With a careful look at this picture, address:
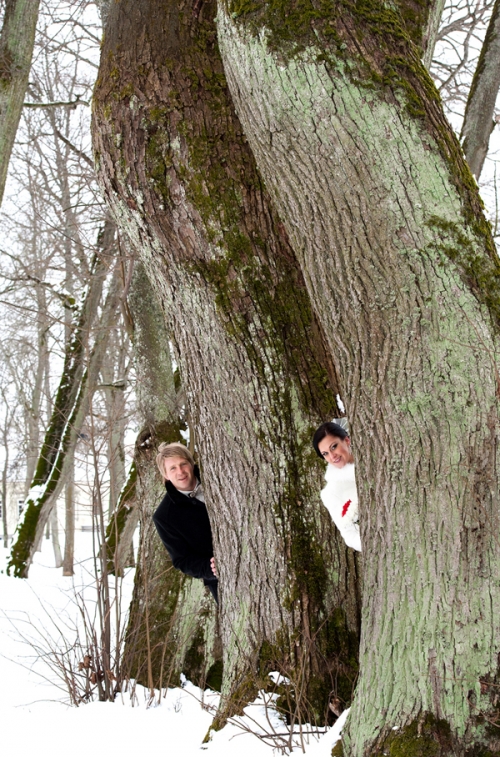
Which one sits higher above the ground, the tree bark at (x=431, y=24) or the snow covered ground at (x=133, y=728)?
the tree bark at (x=431, y=24)

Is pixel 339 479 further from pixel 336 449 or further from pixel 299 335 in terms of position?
pixel 299 335

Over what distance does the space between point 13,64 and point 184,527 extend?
496cm

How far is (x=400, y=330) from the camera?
8.04ft

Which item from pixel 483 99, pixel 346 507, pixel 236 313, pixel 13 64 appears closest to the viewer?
pixel 346 507

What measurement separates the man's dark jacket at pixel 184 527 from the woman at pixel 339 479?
1394 millimetres

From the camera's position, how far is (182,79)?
322 centimetres

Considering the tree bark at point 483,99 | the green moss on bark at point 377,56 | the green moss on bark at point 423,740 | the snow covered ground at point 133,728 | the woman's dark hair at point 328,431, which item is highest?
the tree bark at point 483,99

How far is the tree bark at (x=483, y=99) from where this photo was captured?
6.49 m

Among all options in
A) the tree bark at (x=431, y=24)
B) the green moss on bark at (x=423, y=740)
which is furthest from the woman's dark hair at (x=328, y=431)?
the tree bark at (x=431, y=24)

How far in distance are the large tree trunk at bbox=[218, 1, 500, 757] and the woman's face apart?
0.49 meters

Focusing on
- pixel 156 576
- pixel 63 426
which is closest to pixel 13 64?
pixel 156 576

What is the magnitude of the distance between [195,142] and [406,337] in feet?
4.90

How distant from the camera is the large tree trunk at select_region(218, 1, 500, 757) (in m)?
2.32

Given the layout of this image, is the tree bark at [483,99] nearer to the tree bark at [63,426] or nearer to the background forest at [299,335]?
the background forest at [299,335]
